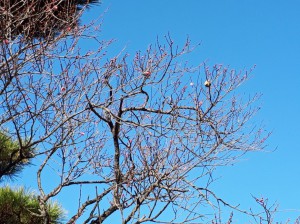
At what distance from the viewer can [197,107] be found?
5.48 meters

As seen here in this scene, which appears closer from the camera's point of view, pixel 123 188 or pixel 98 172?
pixel 123 188

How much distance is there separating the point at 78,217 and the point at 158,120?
137 centimetres

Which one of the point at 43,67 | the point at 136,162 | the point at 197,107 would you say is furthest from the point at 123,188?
the point at 43,67

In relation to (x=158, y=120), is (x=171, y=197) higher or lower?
lower

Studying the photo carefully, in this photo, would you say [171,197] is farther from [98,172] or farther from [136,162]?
[98,172]

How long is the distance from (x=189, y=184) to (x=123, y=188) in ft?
2.17

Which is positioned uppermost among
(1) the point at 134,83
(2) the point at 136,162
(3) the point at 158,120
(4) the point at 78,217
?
(1) the point at 134,83

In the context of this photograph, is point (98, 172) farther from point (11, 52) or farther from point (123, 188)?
point (11, 52)

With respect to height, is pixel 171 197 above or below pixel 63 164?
below

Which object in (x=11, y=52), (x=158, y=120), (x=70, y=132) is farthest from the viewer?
(x=70, y=132)

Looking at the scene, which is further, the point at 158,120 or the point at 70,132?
the point at 70,132

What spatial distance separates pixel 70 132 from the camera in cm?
619

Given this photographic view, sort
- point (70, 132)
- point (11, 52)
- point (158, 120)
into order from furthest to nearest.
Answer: point (70, 132) < point (158, 120) < point (11, 52)

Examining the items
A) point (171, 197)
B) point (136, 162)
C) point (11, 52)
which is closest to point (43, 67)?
point (11, 52)
